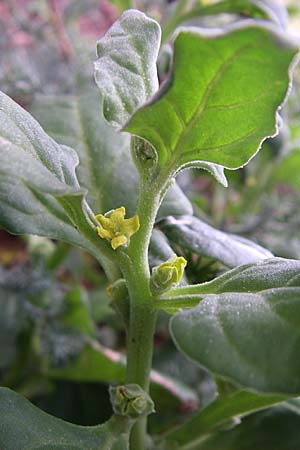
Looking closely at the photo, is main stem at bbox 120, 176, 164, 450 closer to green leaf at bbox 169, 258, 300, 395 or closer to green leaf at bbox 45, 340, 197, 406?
green leaf at bbox 169, 258, 300, 395

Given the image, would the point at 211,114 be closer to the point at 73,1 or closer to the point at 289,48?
the point at 289,48

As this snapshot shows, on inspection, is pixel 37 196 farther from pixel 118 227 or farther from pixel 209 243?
pixel 209 243

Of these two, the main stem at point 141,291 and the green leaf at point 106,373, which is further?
the green leaf at point 106,373

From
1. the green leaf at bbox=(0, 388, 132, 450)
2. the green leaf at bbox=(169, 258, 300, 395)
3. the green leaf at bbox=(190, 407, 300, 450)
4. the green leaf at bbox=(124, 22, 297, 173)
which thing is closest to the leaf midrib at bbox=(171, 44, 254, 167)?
the green leaf at bbox=(124, 22, 297, 173)

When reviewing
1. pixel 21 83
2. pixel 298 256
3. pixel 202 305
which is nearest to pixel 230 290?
pixel 202 305

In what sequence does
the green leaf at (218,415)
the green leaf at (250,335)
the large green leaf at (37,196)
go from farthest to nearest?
the green leaf at (218,415)
the large green leaf at (37,196)
the green leaf at (250,335)

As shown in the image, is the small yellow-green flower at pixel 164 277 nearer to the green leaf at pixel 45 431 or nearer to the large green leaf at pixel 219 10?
the green leaf at pixel 45 431

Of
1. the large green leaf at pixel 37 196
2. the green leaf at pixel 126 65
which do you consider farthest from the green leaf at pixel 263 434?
the green leaf at pixel 126 65
